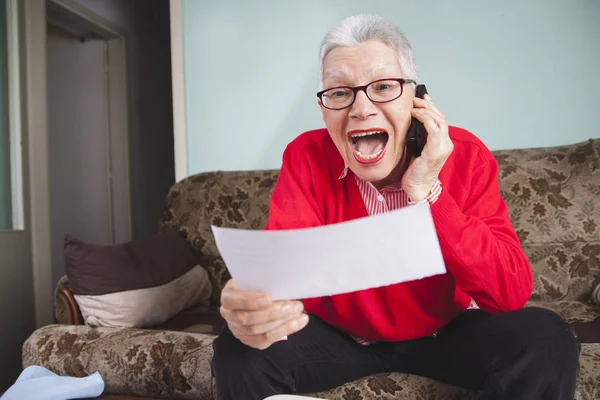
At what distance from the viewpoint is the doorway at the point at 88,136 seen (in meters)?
3.46

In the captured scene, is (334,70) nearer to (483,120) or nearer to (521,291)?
(521,291)

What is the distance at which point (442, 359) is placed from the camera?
1.07 m

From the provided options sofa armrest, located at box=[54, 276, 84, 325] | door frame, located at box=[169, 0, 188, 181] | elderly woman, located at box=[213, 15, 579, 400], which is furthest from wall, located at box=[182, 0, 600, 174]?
elderly woman, located at box=[213, 15, 579, 400]

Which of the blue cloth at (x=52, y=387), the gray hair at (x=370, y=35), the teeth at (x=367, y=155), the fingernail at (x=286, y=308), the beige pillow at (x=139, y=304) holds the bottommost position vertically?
the blue cloth at (x=52, y=387)

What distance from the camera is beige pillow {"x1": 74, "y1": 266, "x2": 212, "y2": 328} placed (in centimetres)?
165

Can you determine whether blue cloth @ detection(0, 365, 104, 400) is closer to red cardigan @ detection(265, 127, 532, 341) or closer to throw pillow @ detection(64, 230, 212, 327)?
throw pillow @ detection(64, 230, 212, 327)

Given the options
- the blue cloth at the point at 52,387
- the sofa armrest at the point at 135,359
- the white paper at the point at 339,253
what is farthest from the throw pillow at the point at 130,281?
the white paper at the point at 339,253

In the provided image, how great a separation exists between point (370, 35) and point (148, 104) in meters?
3.15

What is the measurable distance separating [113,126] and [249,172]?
6.05 feet

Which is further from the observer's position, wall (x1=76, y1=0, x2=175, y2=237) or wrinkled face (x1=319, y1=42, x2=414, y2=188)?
wall (x1=76, y1=0, x2=175, y2=237)

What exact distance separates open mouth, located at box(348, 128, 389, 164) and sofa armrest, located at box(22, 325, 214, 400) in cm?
72

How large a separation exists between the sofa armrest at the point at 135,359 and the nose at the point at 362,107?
78 cm

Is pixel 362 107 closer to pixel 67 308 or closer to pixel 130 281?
pixel 130 281

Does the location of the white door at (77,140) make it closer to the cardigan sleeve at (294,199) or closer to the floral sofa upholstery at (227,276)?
the floral sofa upholstery at (227,276)
